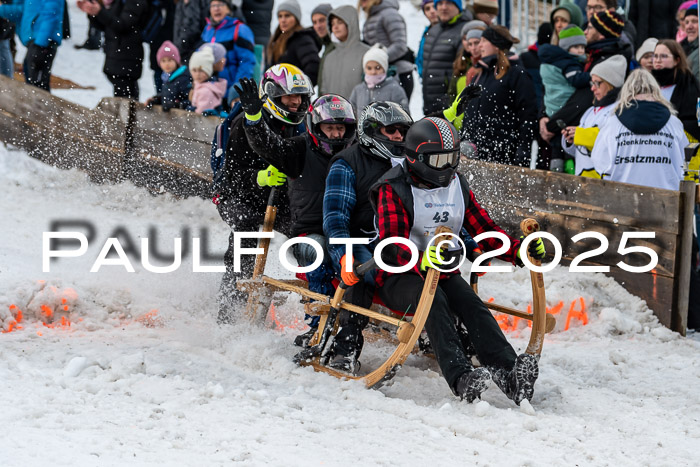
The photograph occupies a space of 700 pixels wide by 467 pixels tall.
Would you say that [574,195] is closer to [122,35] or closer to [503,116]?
[503,116]

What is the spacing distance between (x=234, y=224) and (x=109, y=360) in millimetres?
1875

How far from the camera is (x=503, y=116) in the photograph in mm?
8445

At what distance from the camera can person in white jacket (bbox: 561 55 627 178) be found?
25.3 ft

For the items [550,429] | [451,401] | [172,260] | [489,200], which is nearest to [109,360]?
[451,401]

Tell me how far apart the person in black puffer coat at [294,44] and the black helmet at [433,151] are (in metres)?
5.05

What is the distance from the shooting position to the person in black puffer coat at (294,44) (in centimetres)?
1018

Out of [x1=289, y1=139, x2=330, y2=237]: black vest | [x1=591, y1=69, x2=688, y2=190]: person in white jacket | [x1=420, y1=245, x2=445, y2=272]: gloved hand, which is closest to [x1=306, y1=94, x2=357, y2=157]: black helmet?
[x1=289, y1=139, x2=330, y2=237]: black vest

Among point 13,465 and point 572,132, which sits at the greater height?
point 572,132

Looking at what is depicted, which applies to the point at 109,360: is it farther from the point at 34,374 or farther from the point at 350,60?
the point at 350,60

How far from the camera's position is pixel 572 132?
804 cm

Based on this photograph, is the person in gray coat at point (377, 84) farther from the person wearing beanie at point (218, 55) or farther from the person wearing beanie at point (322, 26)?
the person wearing beanie at point (218, 55)

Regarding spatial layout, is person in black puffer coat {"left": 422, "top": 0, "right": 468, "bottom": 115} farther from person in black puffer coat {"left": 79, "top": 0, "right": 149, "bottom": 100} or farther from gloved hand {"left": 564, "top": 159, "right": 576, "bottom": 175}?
person in black puffer coat {"left": 79, "top": 0, "right": 149, "bottom": 100}

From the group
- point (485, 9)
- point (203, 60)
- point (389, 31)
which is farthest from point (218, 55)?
point (485, 9)

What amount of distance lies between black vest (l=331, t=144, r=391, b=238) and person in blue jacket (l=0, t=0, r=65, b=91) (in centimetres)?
680
